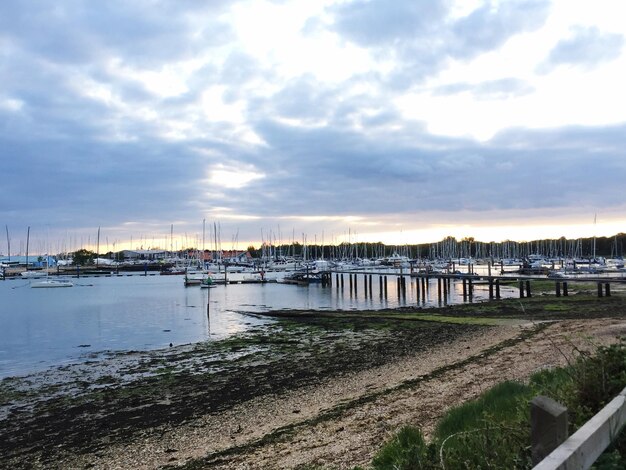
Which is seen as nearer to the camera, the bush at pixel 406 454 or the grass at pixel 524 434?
the grass at pixel 524 434

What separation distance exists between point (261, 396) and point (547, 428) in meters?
13.2

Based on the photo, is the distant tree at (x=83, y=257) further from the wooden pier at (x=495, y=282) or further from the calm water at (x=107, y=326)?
the calm water at (x=107, y=326)

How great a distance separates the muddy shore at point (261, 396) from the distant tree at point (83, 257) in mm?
176155

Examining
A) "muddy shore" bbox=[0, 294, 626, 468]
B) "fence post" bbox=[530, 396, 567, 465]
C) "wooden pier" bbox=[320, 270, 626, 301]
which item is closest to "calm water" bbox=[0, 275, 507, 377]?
"muddy shore" bbox=[0, 294, 626, 468]

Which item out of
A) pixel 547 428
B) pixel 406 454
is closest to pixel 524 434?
pixel 547 428

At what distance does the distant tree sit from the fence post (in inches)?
7748

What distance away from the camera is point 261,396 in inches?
598

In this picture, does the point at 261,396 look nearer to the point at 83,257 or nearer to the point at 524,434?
the point at 524,434

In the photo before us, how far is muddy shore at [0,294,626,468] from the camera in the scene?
1022cm

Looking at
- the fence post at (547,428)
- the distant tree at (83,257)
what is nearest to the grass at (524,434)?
the fence post at (547,428)

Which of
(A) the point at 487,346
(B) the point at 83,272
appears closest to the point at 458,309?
(A) the point at 487,346

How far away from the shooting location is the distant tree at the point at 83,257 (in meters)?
186

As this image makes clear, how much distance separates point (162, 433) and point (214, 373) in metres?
7.54

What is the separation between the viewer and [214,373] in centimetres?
1961
